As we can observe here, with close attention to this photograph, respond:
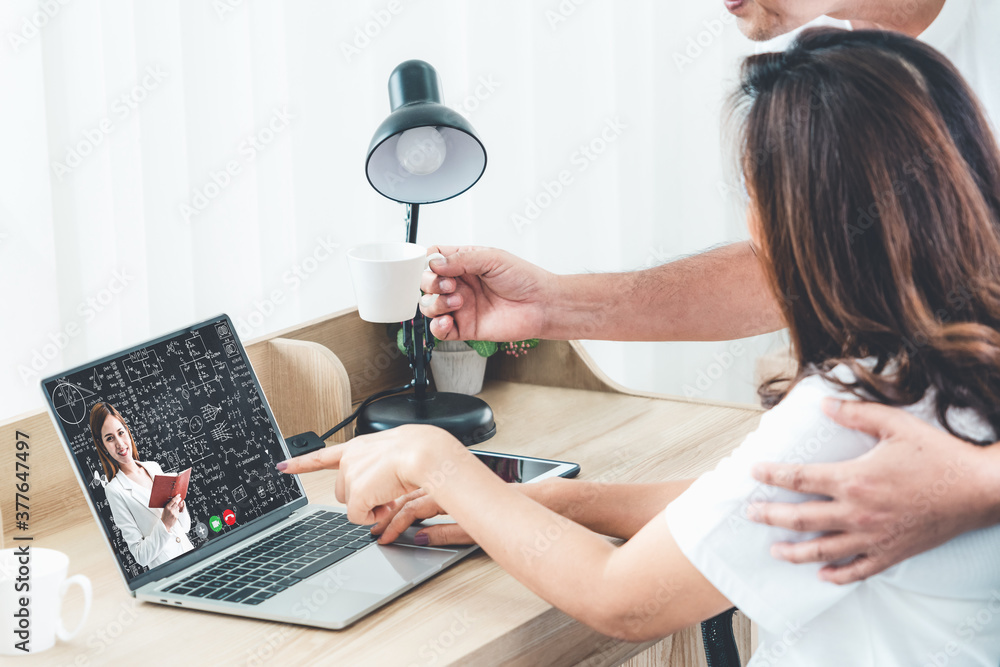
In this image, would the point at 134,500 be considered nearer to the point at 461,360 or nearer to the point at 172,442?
the point at 172,442

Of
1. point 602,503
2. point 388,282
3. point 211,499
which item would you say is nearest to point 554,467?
point 602,503

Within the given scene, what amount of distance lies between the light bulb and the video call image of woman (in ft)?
1.59

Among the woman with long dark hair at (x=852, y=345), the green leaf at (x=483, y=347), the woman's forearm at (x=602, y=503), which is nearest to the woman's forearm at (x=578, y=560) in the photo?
the woman with long dark hair at (x=852, y=345)

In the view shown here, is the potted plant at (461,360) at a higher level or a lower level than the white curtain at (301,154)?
lower

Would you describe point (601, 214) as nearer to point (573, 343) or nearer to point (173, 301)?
point (573, 343)

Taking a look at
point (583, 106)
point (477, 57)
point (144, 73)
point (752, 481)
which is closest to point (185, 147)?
point (144, 73)

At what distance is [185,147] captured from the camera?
1.75 metres

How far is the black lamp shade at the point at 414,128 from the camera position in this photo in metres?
1.18

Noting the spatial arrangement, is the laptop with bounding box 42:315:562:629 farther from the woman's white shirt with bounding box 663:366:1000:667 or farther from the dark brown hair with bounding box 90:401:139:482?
the woman's white shirt with bounding box 663:366:1000:667

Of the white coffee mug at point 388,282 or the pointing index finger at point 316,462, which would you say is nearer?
the pointing index finger at point 316,462

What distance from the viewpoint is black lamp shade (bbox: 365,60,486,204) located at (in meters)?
1.18

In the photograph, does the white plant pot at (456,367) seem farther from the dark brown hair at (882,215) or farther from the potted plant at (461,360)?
the dark brown hair at (882,215)

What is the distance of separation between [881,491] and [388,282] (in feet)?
2.03

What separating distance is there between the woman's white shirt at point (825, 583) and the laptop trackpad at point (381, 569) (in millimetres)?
269
